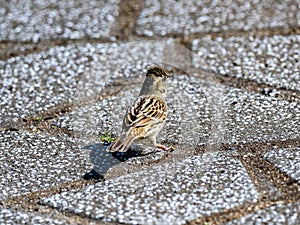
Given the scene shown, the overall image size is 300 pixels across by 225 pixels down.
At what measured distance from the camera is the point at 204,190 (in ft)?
11.7

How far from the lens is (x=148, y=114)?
→ 446 cm

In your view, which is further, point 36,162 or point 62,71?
point 62,71

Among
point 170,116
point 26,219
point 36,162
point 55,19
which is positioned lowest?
point 26,219

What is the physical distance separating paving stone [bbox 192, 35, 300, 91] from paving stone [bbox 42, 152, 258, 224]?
116 centimetres

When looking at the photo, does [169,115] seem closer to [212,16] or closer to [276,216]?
[212,16]

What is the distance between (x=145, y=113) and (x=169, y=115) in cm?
24

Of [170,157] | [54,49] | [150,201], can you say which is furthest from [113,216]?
[54,49]

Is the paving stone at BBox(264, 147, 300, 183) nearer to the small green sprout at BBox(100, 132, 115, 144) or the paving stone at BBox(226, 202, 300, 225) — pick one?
the paving stone at BBox(226, 202, 300, 225)

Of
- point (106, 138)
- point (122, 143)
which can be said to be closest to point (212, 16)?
point (106, 138)

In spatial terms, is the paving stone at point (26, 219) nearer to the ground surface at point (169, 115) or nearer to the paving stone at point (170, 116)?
the ground surface at point (169, 115)

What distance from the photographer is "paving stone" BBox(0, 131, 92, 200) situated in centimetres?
375

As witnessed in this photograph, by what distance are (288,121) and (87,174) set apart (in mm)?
1341

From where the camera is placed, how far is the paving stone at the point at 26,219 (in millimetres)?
3322

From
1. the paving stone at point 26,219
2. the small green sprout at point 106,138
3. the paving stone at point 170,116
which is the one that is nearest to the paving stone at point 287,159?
the paving stone at point 170,116
